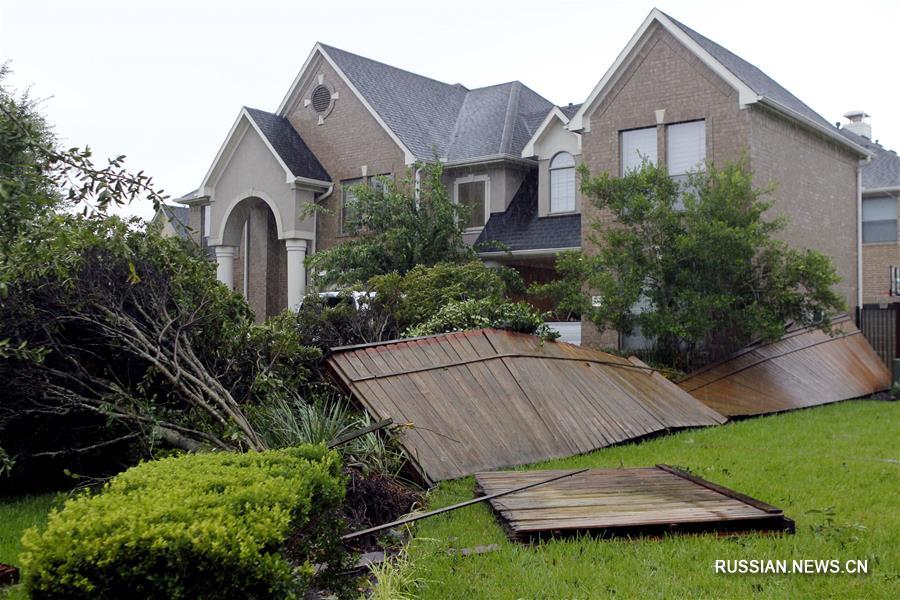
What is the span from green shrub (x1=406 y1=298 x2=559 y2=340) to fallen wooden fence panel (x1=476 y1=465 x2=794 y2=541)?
402cm

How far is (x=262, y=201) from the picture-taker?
90.3 feet

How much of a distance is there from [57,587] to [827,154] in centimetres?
2158

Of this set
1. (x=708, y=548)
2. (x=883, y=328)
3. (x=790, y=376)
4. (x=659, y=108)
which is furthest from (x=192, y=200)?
(x=708, y=548)

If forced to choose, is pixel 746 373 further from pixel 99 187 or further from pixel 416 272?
pixel 99 187

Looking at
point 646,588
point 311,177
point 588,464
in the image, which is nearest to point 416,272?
point 588,464

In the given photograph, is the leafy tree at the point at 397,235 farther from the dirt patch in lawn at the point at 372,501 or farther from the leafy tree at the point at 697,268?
the dirt patch in lawn at the point at 372,501

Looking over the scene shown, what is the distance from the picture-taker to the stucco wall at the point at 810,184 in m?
18.8

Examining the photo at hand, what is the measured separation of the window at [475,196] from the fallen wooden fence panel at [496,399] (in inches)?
496

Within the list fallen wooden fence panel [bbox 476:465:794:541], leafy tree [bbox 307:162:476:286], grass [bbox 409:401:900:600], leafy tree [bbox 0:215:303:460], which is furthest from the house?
leafy tree [bbox 0:215:303:460]

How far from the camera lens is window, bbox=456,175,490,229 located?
959 inches

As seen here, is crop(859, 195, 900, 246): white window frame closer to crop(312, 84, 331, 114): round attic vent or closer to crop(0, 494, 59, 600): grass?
crop(312, 84, 331, 114): round attic vent

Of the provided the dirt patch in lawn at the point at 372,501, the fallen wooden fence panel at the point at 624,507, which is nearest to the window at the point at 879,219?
the fallen wooden fence panel at the point at 624,507

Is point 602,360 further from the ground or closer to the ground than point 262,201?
closer to the ground

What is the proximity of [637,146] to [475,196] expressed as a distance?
6210 millimetres
